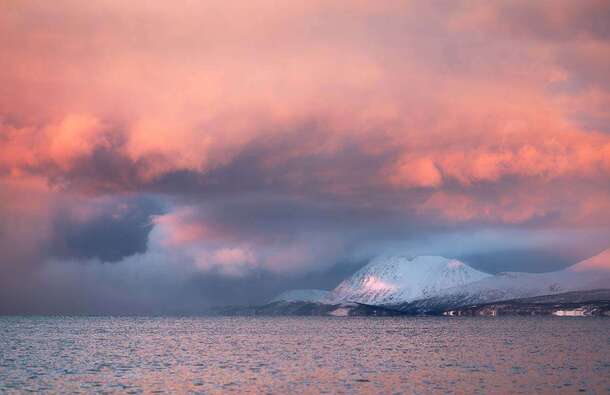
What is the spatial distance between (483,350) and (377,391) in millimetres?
81997

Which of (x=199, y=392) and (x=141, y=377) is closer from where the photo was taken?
(x=199, y=392)

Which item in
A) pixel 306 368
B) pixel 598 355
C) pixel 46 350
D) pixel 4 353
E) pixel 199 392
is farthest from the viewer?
pixel 46 350

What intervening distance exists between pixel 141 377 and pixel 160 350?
62.8m

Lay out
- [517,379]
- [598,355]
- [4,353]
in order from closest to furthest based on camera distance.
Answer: [517,379]
[598,355]
[4,353]

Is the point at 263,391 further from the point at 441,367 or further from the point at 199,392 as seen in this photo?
the point at 441,367

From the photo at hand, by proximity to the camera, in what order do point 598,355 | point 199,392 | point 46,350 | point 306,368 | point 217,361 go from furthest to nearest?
point 46,350, point 598,355, point 217,361, point 306,368, point 199,392

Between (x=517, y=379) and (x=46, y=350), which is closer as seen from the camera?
(x=517, y=379)

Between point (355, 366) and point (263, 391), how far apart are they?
37166 mm

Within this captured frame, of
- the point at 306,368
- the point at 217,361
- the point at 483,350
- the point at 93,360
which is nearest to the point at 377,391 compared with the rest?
the point at 306,368

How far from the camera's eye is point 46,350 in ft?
565

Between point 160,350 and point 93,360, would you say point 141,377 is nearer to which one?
point 93,360

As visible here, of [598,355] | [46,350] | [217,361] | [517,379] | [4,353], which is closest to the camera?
[517,379]

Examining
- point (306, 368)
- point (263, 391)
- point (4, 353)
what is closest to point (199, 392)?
point (263, 391)

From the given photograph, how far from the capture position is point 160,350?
167m
